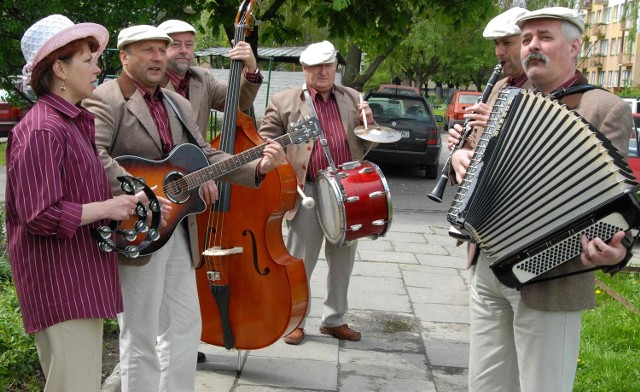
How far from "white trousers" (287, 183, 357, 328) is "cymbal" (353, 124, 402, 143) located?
1.96 feet

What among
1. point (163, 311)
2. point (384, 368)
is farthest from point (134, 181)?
point (384, 368)

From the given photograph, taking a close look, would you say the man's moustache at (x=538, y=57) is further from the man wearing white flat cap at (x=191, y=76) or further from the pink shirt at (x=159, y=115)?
the man wearing white flat cap at (x=191, y=76)

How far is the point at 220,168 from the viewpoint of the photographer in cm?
411

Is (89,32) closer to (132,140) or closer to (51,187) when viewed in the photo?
(51,187)

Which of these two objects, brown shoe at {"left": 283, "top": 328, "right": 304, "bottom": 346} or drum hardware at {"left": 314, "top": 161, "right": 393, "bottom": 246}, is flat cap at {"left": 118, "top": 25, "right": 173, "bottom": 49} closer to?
drum hardware at {"left": 314, "top": 161, "right": 393, "bottom": 246}

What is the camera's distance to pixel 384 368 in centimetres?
534

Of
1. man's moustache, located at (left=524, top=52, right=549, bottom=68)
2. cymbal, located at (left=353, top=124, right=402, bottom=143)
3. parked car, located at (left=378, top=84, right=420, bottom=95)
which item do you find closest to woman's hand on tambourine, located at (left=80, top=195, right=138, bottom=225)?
man's moustache, located at (left=524, top=52, right=549, bottom=68)

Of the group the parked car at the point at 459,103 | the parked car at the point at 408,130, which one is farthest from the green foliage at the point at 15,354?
the parked car at the point at 459,103

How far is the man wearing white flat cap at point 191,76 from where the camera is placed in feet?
16.5

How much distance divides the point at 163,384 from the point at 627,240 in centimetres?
253

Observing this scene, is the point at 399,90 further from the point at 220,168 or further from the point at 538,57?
the point at 538,57

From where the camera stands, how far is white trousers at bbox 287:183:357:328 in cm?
586

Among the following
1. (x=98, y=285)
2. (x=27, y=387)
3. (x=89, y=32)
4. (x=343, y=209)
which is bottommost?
(x=27, y=387)

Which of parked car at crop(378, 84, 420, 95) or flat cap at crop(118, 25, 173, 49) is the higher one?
flat cap at crop(118, 25, 173, 49)
